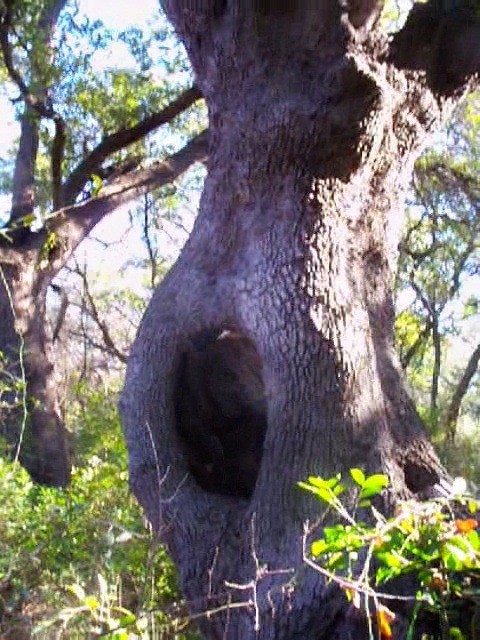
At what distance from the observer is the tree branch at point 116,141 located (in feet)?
39.2

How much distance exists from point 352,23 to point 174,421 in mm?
2878

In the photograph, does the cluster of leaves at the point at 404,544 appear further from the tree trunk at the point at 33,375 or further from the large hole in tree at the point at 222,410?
the tree trunk at the point at 33,375

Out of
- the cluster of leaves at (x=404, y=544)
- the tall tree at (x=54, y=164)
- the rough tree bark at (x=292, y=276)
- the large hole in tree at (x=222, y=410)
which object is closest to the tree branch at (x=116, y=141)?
the tall tree at (x=54, y=164)

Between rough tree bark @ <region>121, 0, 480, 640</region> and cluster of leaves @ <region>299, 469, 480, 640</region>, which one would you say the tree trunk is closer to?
rough tree bark @ <region>121, 0, 480, 640</region>

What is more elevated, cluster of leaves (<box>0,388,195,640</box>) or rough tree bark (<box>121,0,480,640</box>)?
rough tree bark (<box>121,0,480,640</box>)

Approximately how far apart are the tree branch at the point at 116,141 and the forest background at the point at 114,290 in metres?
0.03

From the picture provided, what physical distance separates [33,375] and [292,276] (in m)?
6.73

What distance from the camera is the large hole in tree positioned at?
19.5 ft

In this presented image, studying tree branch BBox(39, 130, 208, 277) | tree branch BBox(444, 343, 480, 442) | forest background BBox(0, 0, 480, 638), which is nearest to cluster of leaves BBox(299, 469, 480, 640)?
forest background BBox(0, 0, 480, 638)

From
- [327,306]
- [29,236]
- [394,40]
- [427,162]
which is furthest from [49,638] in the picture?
[427,162]

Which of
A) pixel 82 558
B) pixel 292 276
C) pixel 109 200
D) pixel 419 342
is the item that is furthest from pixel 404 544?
pixel 419 342

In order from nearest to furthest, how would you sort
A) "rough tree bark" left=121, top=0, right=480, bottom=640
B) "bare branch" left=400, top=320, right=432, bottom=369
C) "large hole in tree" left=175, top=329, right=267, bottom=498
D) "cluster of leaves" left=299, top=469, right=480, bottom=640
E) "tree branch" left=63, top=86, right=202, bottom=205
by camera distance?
"cluster of leaves" left=299, top=469, right=480, bottom=640
"rough tree bark" left=121, top=0, right=480, bottom=640
"large hole in tree" left=175, top=329, right=267, bottom=498
"tree branch" left=63, top=86, right=202, bottom=205
"bare branch" left=400, top=320, right=432, bottom=369

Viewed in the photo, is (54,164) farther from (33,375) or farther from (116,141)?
(33,375)

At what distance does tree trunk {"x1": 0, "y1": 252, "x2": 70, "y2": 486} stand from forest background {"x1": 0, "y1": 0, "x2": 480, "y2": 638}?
326 millimetres
